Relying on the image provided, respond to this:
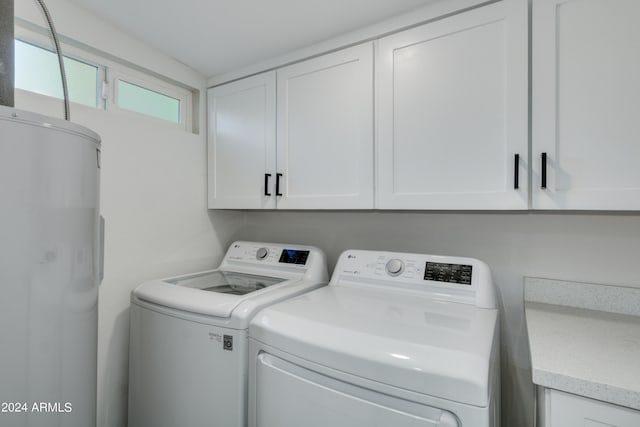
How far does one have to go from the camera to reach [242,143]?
6.06 ft

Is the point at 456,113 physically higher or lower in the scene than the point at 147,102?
lower

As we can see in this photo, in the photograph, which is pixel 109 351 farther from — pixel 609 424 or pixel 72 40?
pixel 609 424

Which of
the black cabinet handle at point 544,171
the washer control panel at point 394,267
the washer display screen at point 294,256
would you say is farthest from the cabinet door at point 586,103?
the washer display screen at point 294,256

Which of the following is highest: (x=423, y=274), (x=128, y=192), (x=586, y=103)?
(x=586, y=103)

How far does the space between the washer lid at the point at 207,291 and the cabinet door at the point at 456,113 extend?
75cm

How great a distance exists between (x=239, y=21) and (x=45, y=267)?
1.27 metres

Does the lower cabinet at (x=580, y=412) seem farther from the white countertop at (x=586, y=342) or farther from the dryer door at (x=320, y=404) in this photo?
the dryer door at (x=320, y=404)

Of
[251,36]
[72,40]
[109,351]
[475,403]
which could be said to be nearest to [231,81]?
[251,36]

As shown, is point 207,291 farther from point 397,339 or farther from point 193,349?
point 397,339

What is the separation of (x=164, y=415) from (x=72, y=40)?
1700 mm

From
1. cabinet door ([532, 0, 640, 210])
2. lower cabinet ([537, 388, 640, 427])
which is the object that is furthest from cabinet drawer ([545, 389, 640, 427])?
cabinet door ([532, 0, 640, 210])

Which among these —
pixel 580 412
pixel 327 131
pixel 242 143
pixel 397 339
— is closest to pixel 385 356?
pixel 397 339

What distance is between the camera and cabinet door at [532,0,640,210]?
0.97 metres

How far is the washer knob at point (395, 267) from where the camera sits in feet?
4.60
